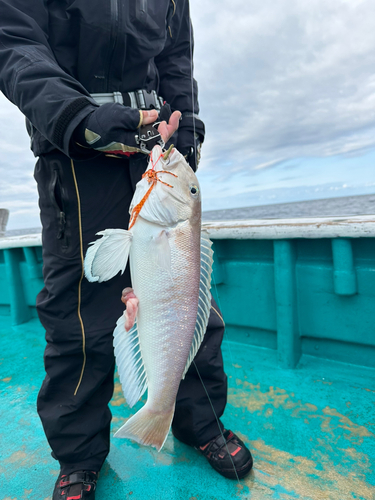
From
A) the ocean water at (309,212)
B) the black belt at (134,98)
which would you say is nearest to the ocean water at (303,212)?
the ocean water at (309,212)

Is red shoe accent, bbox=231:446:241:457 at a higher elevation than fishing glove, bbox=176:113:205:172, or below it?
below

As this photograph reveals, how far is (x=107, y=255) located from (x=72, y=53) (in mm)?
1124

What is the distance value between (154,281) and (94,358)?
702 mm

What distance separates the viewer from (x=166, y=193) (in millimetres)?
1472

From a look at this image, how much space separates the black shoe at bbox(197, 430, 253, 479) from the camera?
1.78 meters

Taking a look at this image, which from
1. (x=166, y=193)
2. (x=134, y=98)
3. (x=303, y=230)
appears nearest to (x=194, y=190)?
(x=166, y=193)

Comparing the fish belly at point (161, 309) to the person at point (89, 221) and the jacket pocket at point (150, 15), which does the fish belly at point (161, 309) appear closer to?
the person at point (89, 221)

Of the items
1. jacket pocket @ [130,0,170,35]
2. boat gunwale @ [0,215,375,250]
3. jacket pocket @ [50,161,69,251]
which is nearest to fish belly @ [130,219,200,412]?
jacket pocket @ [50,161,69,251]

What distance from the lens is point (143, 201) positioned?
146 cm

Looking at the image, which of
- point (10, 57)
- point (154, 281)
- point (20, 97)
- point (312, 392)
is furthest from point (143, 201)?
point (312, 392)

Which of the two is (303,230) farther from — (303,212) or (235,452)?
(303,212)

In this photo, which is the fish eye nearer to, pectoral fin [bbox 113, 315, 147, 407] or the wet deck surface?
pectoral fin [bbox 113, 315, 147, 407]

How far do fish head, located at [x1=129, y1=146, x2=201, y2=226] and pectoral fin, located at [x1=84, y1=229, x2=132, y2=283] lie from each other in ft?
0.46

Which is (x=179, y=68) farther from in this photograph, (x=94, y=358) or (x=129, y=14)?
(x=94, y=358)
